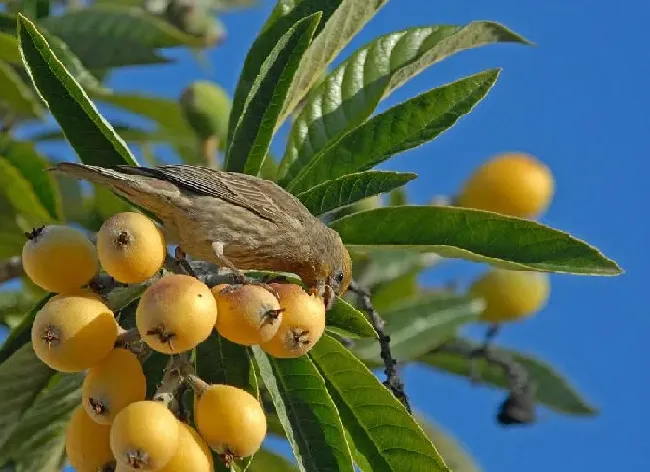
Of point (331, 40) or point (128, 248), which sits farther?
point (331, 40)

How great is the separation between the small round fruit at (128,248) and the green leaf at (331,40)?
0.80 meters

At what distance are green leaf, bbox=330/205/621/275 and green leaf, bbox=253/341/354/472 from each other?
438 mm

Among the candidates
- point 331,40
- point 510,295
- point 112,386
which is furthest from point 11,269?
point 510,295

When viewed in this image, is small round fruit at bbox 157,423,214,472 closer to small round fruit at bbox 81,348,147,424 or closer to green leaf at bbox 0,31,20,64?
small round fruit at bbox 81,348,147,424

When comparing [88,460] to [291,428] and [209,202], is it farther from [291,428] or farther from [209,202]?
[209,202]

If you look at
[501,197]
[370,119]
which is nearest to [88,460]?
[370,119]

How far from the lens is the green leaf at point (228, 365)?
9.12 feet

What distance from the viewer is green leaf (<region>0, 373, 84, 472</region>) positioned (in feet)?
9.62

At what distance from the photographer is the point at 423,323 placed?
13.6ft

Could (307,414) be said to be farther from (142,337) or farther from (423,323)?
(423,323)

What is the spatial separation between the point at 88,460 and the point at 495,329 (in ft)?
8.63

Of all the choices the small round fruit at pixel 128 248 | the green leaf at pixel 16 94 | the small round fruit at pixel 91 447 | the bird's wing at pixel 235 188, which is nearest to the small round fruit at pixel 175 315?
the small round fruit at pixel 128 248

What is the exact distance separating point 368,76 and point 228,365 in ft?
3.37

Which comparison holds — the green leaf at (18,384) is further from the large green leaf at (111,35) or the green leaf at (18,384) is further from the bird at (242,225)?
the large green leaf at (111,35)
